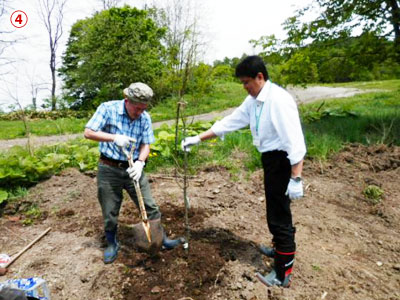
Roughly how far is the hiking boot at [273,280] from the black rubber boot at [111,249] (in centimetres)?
135

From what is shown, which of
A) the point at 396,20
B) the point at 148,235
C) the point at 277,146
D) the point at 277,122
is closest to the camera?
the point at 277,122

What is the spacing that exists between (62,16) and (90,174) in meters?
22.9

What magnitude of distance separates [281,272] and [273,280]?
11 centimetres

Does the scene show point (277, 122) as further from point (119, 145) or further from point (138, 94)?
point (119, 145)

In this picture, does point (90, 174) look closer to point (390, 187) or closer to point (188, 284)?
point (188, 284)

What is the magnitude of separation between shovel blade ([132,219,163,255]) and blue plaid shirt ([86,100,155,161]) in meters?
0.63

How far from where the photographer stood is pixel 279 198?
2.30 metres

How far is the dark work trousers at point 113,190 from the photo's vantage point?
266 cm

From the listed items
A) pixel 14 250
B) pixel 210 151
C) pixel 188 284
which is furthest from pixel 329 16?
pixel 14 250

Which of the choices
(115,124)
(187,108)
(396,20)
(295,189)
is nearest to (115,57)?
(187,108)

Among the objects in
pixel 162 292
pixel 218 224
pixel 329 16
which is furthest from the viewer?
pixel 329 16

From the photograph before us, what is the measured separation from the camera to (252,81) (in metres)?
2.17

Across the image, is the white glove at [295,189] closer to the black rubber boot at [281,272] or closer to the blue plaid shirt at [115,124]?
the black rubber boot at [281,272]

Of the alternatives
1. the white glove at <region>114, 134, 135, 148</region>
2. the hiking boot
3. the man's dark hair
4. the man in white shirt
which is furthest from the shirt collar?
the hiking boot
